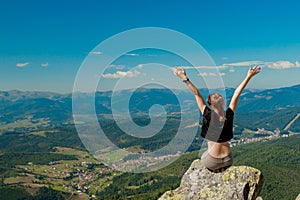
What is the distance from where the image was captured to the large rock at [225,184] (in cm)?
863

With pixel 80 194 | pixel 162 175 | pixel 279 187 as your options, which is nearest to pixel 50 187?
pixel 80 194

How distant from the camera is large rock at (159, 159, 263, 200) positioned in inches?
340

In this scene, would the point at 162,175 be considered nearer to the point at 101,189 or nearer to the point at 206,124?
the point at 101,189

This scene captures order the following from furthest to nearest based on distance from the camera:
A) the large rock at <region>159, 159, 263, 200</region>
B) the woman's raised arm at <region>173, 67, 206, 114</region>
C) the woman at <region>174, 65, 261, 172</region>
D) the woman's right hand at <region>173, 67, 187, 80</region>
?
the large rock at <region>159, 159, 263, 200</region> → the woman at <region>174, 65, 261, 172</region> → the woman's right hand at <region>173, 67, 187, 80</region> → the woman's raised arm at <region>173, 67, 206, 114</region>

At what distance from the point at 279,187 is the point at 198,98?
483ft

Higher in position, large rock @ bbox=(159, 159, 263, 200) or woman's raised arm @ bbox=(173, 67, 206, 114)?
woman's raised arm @ bbox=(173, 67, 206, 114)

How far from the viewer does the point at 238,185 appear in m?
8.68

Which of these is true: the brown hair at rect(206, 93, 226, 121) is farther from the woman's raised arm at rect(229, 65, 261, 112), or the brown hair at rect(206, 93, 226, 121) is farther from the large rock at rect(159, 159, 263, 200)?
the large rock at rect(159, 159, 263, 200)

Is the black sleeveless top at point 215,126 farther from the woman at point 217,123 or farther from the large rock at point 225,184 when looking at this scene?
the large rock at point 225,184

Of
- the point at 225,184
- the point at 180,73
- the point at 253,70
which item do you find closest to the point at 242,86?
the point at 253,70

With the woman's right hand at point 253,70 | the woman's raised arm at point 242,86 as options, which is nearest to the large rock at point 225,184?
the woman's raised arm at point 242,86

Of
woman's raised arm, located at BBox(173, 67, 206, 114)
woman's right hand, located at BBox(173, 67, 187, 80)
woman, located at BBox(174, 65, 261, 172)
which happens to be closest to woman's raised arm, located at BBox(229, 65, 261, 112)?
woman, located at BBox(174, 65, 261, 172)

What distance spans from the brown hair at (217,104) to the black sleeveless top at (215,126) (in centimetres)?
10

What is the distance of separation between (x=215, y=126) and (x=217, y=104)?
0.65 m
